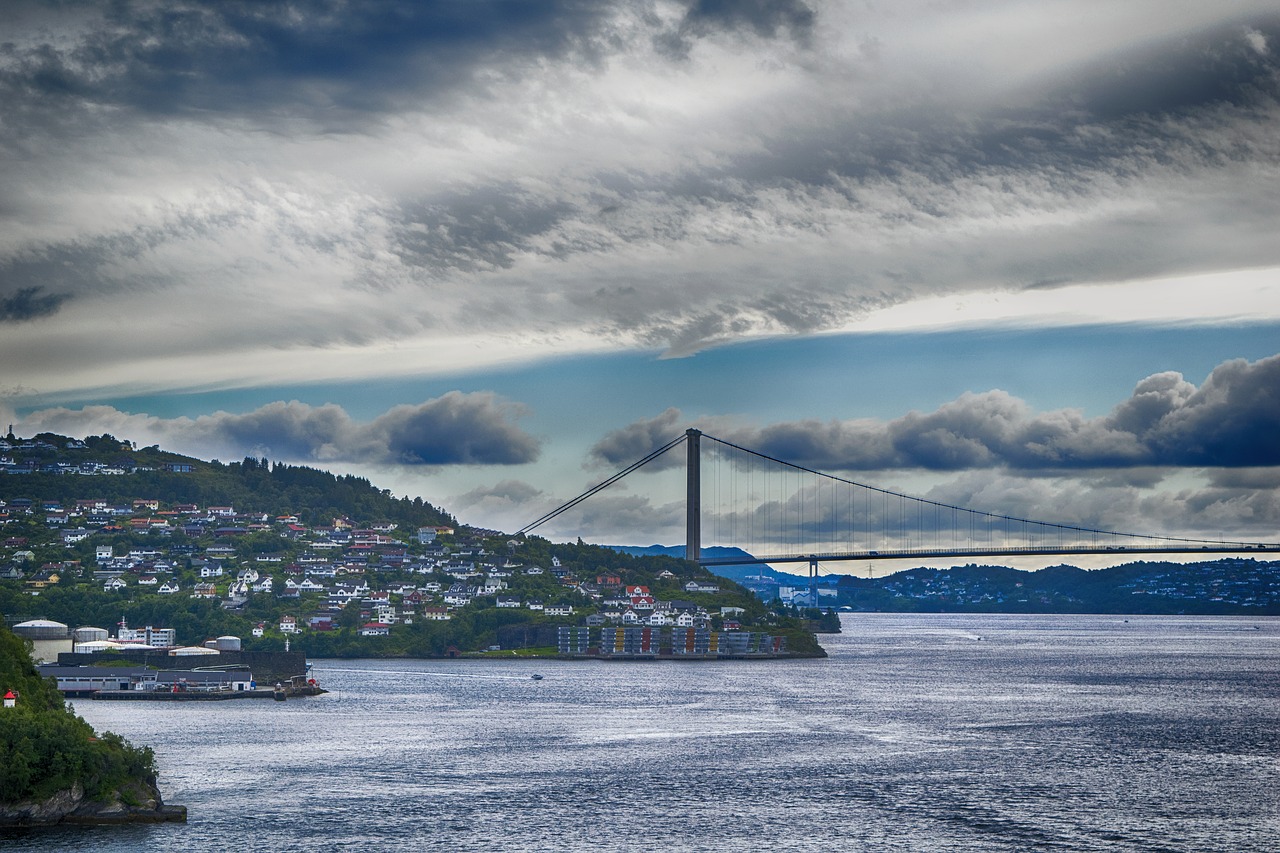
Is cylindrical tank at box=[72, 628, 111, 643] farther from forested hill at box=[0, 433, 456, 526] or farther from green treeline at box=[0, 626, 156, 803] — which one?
forested hill at box=[0, 433, 456, 526]

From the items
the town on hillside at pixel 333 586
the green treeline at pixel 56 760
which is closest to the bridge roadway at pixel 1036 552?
the town on hillside at pixel 333 586

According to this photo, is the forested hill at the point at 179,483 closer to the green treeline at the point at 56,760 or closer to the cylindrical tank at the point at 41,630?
the cylindrical tank at the point at 41,630

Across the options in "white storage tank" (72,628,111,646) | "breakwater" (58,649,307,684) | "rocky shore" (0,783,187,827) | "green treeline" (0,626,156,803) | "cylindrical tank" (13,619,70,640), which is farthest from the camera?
"white storage tank" (72,628,111,646)

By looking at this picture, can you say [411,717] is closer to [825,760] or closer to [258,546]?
[825,760]

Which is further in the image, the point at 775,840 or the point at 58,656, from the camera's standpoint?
the point at 58,656

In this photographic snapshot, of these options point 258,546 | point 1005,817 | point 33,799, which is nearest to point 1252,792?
point 1005,817

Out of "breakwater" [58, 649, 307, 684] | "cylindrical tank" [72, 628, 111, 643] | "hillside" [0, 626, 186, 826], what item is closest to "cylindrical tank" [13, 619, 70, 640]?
"cylindrical tank" [72, 628, 111, 643]

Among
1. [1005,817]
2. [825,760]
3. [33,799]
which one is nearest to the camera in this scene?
[33,799]
